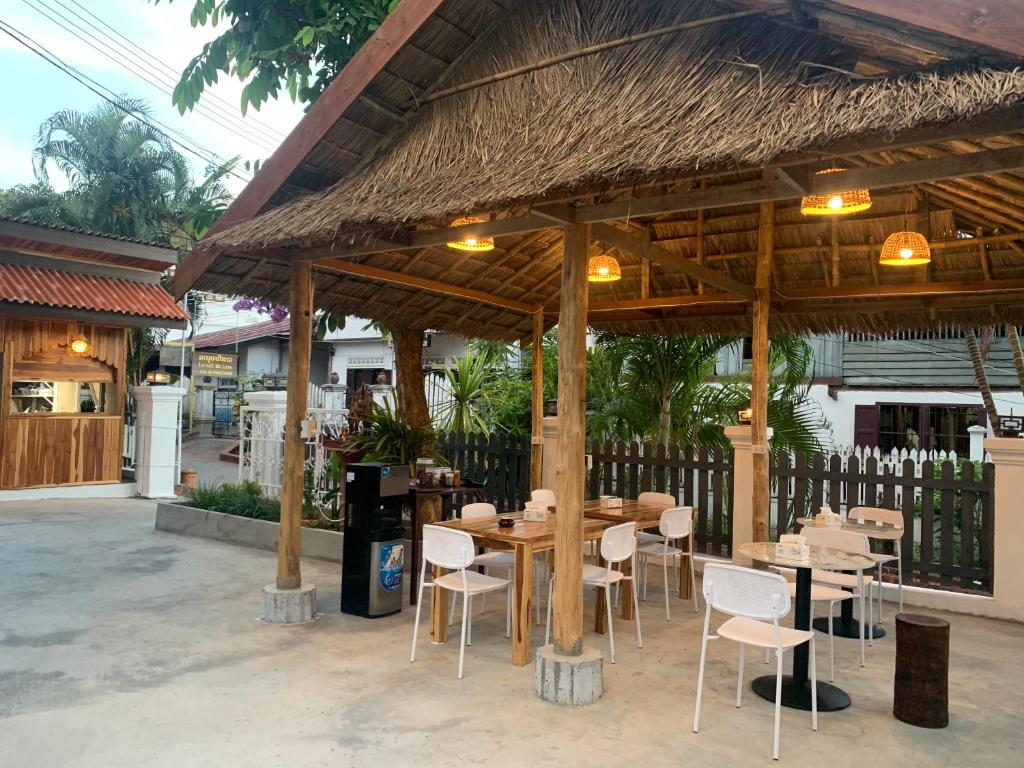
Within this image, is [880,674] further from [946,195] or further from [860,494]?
[946,195]

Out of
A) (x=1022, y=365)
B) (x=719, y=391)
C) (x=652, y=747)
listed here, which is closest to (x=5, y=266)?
(x=719, y=391)

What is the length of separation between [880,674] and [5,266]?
1214cm

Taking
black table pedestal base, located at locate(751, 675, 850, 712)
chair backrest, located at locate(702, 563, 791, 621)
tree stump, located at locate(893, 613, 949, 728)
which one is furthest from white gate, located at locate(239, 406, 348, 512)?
tree stump, located at locate(893, 613, 949, 728)

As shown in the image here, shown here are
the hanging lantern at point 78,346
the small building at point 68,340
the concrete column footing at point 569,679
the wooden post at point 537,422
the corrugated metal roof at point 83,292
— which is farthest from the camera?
the hanging lantern at point 78,346

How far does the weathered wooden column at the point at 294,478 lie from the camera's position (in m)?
5.61

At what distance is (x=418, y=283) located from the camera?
7168 mm

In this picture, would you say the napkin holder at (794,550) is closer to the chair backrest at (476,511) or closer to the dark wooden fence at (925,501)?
the chair backrest at (476,511)

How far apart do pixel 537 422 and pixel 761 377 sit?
282cm

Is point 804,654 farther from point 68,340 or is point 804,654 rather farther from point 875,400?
point 68,340

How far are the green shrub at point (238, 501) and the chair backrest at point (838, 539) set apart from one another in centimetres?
605

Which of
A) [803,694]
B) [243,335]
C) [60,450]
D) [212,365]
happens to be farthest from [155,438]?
[243,335]

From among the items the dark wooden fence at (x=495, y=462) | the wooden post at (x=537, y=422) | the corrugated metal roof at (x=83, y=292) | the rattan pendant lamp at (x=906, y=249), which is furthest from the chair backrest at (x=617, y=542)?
the corrugated metal roof at (x=83, y=292)

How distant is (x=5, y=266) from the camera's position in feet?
36.4

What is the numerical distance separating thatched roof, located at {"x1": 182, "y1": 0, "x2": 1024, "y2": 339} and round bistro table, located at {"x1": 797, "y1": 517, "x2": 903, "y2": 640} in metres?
2.62
